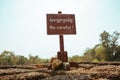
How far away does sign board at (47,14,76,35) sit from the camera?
24.9 feet

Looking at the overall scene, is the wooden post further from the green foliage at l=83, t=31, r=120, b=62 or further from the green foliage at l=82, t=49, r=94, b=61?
the green foliage at l=82, t=49, r=94, b=61

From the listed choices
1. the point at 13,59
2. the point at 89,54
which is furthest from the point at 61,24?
the point at 89,54

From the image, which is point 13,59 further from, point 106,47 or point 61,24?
point 61,24

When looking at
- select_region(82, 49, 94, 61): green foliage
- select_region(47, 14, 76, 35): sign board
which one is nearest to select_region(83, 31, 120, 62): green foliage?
select_region(82, 49, 94, 61): green foliage

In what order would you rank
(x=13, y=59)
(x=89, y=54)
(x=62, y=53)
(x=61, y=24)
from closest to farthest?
(x=62, y=53)
(x=61, y=24)
(x=13, y=59)
(x=89, y=54)

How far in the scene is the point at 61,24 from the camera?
25.5 feet

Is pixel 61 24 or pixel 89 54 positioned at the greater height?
pixel 61 24

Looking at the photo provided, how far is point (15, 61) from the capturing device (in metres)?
54.2

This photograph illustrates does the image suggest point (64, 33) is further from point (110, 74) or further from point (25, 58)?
point (25, 58)

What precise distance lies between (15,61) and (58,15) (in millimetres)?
47798

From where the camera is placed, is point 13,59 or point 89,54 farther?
point 89,54

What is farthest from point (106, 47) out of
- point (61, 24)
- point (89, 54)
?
point (61, 24)

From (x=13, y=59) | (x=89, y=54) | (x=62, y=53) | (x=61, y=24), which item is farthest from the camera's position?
(x=89, y=54)

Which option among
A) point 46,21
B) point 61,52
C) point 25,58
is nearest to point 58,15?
point 46,21
